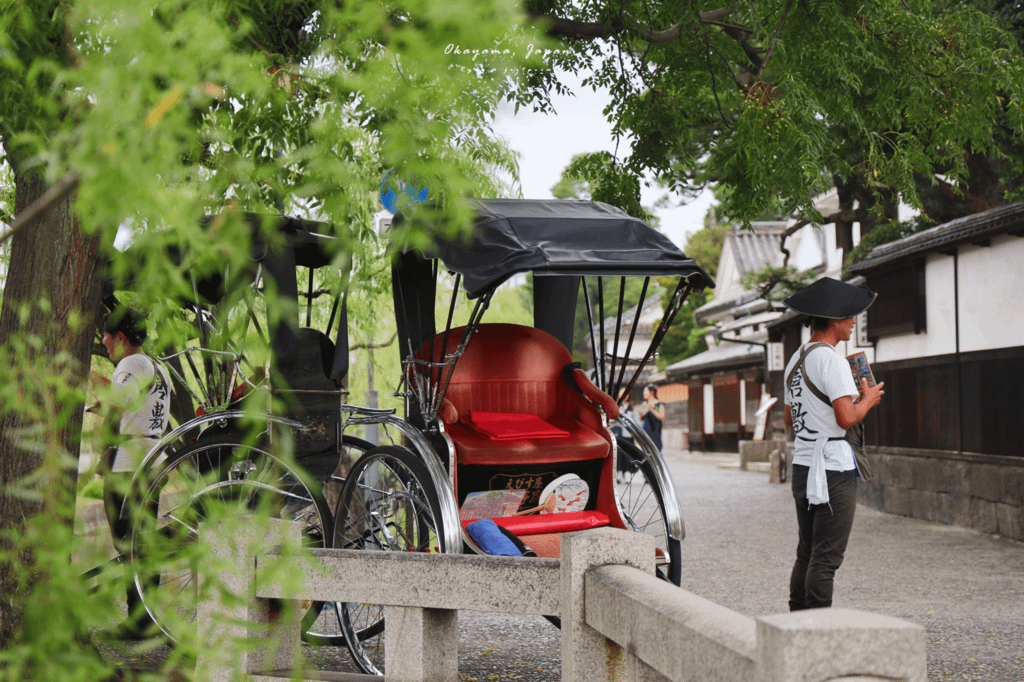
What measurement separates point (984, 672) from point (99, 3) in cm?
573

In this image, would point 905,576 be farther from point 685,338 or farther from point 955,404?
point 685,338

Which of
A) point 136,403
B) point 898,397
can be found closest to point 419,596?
point 136,403

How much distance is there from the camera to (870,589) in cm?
849

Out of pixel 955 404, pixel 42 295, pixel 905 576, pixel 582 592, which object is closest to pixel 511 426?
pixel 582 592

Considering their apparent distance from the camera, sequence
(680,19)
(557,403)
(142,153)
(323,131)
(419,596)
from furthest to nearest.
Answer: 1. (680,19)
2. (557,403)
3. (419,596)
4. (323,131)
5. (142,153)

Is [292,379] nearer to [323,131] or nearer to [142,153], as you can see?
[323,131]

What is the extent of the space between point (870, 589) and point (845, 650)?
22.8 ft

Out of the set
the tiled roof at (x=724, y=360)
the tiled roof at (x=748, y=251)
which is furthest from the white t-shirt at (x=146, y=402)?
the tiled roof at (x=748, y=251)

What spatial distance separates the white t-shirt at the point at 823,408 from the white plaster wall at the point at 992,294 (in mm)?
7143

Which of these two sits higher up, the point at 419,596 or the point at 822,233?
the point at 822,233

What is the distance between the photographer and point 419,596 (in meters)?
4.32

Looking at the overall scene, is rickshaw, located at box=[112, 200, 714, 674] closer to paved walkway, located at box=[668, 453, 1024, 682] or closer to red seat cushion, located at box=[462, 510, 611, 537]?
red seat cushion, located at box=[462, 510, 611, 537]

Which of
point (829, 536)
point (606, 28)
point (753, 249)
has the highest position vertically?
point (753, 249)

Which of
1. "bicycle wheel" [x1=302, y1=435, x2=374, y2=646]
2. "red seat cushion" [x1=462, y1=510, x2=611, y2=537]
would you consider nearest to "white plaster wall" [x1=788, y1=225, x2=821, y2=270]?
"bicycle wheel" [x1=302, y1=435, x2=374, y2=646]
